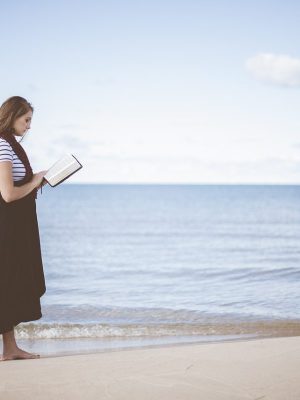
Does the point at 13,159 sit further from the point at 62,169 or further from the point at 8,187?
the point at 62,169

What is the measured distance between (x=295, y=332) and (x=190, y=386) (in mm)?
4346

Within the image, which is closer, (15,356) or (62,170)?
(62,170)

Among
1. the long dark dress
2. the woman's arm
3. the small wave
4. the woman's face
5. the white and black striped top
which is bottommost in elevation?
the small wave

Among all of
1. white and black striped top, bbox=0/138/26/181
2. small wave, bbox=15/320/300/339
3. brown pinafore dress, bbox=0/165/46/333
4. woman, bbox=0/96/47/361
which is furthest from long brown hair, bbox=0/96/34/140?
small wave, bbox=15/320/300/339

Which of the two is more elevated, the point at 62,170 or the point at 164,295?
the point at 62,170

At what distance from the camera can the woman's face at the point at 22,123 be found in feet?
14.8

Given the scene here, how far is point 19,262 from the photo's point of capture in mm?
4609

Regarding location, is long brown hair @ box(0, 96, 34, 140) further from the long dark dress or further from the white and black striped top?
the long dark dress

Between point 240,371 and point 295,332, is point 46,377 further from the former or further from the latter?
point 295,332

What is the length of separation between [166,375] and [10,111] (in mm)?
2200

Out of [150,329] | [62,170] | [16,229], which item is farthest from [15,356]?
[150,329]

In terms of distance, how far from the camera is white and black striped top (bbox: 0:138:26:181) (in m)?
4.38

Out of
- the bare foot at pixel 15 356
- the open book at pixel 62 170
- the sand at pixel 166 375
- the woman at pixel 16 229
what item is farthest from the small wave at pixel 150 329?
the open book at pixel 62 170

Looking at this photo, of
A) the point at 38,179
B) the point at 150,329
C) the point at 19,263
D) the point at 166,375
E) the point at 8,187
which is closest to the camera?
the point at 166,375
